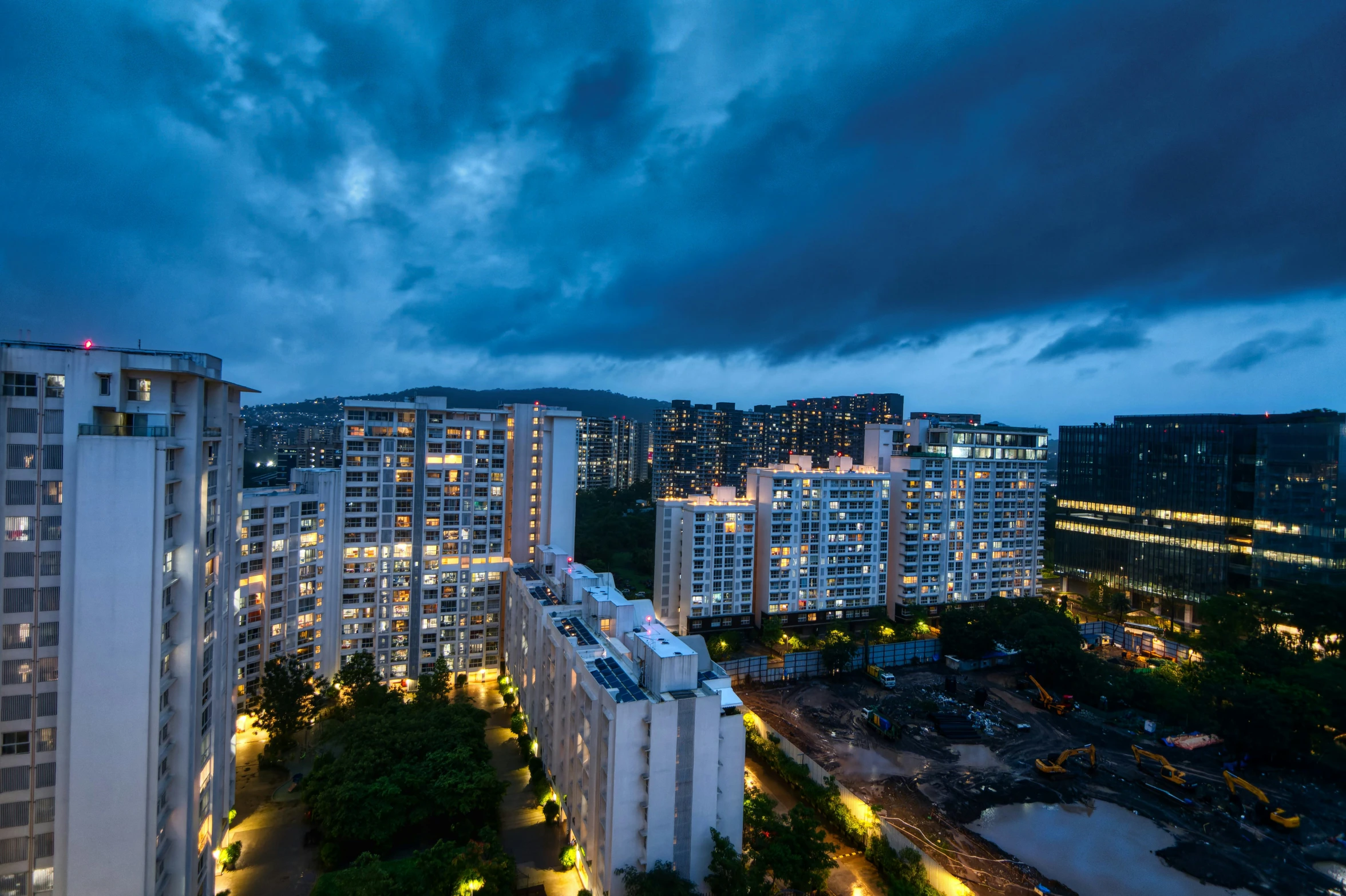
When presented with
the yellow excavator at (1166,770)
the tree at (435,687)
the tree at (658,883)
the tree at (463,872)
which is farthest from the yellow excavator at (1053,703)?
the tree at (435,687)

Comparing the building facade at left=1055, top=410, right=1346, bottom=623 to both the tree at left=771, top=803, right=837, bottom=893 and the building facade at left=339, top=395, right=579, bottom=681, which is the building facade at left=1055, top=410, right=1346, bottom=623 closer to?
the tree at left=771, top=803, right=837, bottom=893

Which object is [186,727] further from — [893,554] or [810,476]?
[893,554]

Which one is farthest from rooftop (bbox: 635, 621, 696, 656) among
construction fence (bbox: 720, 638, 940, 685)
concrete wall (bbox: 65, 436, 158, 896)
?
construction fence (bbox: 720, 638, 940, 685)

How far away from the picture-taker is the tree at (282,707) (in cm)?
3394

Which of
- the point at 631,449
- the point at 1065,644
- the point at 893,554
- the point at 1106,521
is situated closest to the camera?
the point at 1065,644

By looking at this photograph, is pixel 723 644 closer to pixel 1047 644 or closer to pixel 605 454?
pixel 1047 644

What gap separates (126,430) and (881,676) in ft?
161

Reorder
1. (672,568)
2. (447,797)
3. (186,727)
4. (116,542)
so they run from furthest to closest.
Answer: (672,568), (447,797), (186,727), (116,542)

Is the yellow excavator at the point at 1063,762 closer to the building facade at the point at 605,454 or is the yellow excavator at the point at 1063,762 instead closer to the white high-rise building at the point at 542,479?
the white high-rise building at the point at 542,479

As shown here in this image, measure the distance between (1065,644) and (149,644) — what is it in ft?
182

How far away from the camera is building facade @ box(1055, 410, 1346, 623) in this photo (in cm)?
5853

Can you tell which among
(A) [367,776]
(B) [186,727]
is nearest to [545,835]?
(A) [367,776]

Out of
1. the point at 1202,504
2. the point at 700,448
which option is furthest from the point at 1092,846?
the point at 700,448

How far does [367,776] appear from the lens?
27.2 meters
